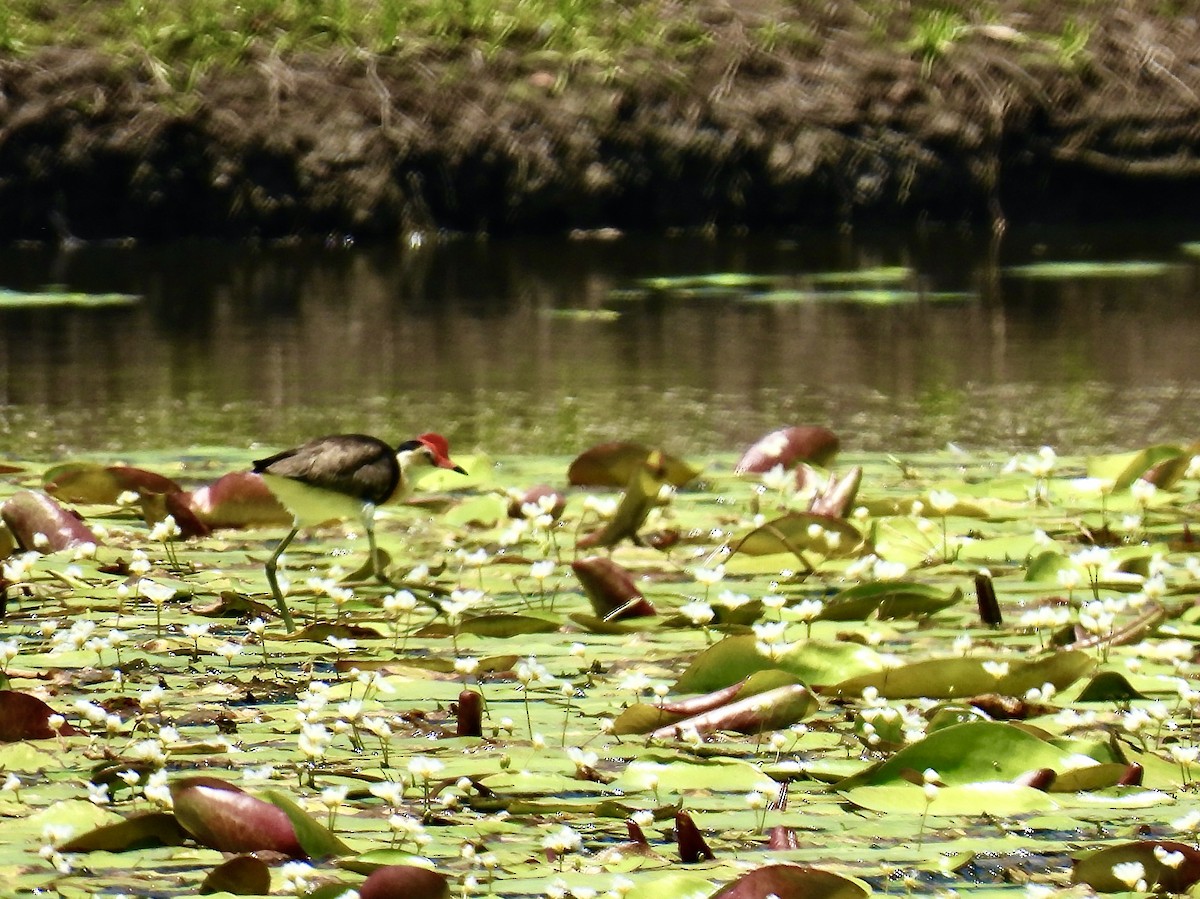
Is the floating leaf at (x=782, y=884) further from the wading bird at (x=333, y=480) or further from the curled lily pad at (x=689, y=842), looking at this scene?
the wading bird at (x=333, y=480)

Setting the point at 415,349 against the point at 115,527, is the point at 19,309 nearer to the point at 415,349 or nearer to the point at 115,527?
the point at 415,349

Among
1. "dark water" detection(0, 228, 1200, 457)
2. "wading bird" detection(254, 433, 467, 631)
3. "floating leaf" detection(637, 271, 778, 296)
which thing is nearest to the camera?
"wading bird" detection(254, 433, 467, 631)

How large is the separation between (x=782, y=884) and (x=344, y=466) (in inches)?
66.8

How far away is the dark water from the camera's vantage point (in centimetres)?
560

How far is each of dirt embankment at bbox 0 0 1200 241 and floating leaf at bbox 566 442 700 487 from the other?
5128mm

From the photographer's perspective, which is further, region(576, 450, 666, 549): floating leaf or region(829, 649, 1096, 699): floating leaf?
region(576, 450, 666, 549): floating leaf

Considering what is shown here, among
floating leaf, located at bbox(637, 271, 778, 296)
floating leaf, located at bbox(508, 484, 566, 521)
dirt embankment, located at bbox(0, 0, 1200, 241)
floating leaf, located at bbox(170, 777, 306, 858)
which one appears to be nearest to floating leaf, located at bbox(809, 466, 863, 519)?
floating leaf, located at bbox(508, 484, 566, 521)

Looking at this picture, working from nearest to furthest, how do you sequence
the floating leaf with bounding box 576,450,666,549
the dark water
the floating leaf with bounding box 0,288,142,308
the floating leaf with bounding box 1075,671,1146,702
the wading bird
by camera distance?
the floating leaf with bounding box 1075,671,1146,702, the wading bird, the floating leaf with bounding box 576,450,666,549, the dark water, the floating leaf with bounding box 0,288,142,308

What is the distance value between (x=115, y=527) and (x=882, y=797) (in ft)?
7.08

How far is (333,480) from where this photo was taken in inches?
144

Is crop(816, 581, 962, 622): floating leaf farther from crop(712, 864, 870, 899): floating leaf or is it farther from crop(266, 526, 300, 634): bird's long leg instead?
crop(712, 864, 870, 899): floating leaf

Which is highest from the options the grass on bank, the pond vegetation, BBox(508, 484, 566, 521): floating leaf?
the grass on bank

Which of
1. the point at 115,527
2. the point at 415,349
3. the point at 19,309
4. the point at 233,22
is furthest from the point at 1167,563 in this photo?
the point at 233,22

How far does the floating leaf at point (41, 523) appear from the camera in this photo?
3990mm
